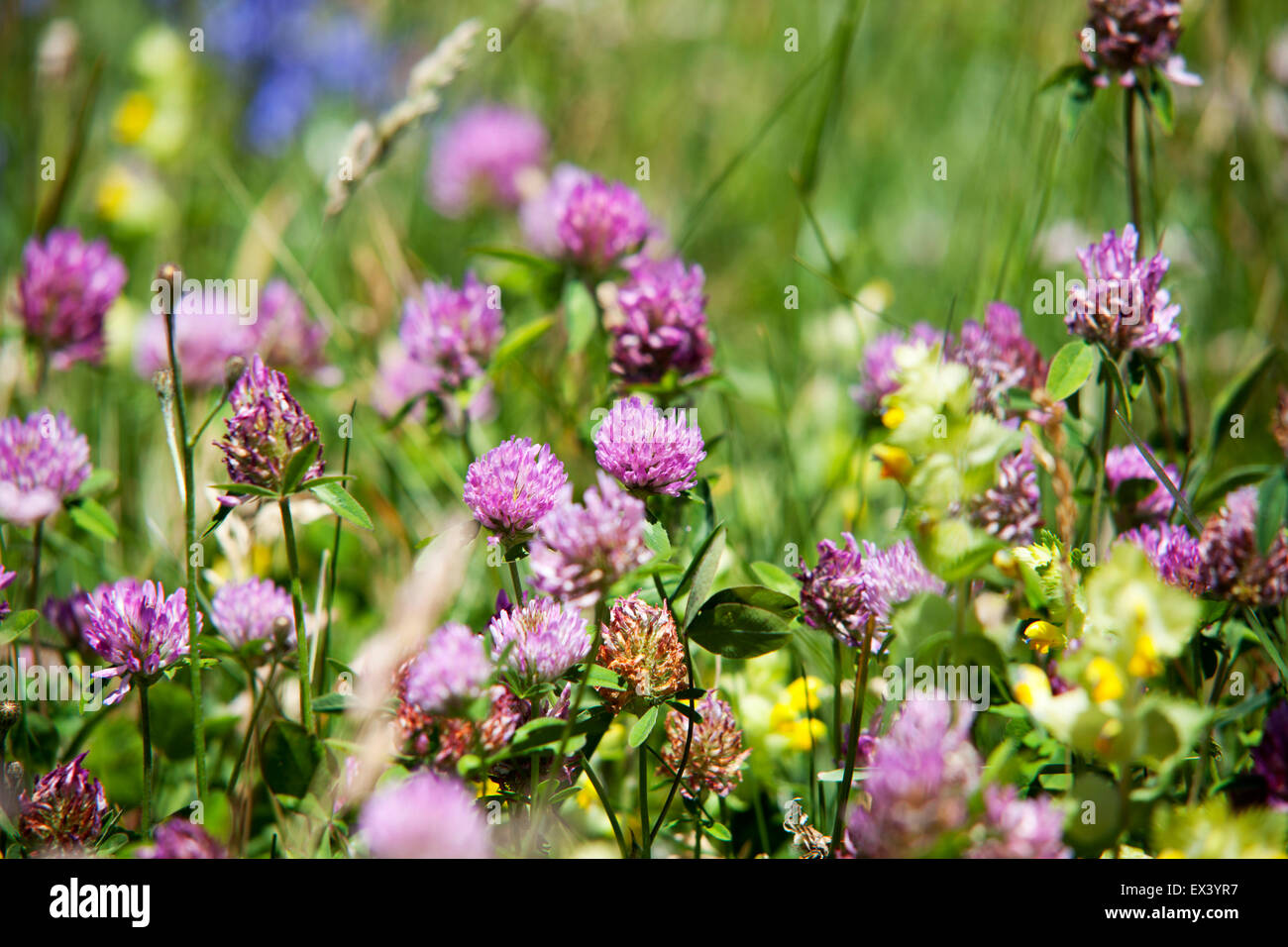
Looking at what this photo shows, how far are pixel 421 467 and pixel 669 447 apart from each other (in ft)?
3.97

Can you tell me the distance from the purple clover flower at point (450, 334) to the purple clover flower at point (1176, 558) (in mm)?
827

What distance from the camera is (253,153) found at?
345 cm

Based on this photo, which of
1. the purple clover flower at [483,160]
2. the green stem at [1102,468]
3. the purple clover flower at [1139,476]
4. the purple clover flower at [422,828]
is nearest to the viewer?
the purple clover flower at [422,828]

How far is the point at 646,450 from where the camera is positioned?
1.00 metres

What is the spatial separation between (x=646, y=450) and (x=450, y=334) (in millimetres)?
532

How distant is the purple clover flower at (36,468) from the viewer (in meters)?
1.23

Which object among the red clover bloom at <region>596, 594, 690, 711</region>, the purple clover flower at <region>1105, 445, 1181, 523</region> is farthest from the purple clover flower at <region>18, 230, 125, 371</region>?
Answer: the purple clover flower at <region>1105, 445, 1181, 523</region>

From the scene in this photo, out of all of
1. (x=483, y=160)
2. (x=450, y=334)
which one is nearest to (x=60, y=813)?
(x=450, y=334)

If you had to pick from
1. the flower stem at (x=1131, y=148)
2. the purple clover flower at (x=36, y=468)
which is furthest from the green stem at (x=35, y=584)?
the flower stem at (x=1131, y=148)

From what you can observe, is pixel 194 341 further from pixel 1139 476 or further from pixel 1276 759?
pixel 1276 759

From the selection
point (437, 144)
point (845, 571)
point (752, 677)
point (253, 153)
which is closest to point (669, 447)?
point (845, 571)

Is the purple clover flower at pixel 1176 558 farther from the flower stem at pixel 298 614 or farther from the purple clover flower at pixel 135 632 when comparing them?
the purple clover flower at pixel 135 632

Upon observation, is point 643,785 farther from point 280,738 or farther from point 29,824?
point 29,824

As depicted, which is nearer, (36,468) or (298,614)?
(298,614)
